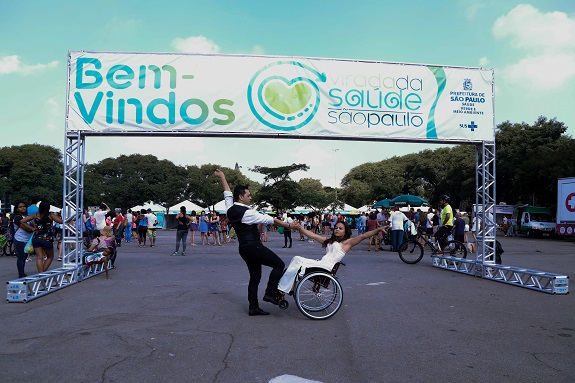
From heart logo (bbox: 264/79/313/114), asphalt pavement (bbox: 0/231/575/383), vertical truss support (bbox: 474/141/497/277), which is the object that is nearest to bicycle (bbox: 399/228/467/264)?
vertical truss support (bbox: 474/141/497/277)

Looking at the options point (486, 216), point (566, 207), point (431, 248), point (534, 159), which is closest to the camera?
point (486, 216)

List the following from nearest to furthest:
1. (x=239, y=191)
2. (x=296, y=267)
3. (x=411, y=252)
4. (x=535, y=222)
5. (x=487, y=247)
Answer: (x=296, y=267) → (x=239, y=191) → (x=487, y=247) → (x=411, y=252) → (x=535, y=222)

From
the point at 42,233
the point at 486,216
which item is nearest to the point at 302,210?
the point at 486,216

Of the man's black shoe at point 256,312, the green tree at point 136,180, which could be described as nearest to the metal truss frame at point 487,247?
the man's black shoe at point 256,312

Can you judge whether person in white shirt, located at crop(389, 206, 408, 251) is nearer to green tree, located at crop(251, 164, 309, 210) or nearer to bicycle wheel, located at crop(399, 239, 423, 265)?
bicycle wheel, located at crop(399, 239, 423, 265)

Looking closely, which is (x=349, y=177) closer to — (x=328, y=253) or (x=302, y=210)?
(x=302, y=210)

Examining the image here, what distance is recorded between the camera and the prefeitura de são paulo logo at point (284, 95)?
11.0 metres

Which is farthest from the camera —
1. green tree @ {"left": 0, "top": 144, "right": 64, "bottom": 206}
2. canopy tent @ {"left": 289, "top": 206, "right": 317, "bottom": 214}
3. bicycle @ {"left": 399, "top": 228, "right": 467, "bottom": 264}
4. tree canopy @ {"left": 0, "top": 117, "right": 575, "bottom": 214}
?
green tree @ {"left": 0, "top": 144, "right": 64, "bottom": 206}

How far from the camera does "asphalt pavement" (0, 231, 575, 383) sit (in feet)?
15.0

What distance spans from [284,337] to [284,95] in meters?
6.58

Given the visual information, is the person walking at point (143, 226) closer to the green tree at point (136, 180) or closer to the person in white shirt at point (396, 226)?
the person in white shirt at point (396, 226)

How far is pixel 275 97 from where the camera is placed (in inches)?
436

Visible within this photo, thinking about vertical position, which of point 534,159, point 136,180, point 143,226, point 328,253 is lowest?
point 143,226

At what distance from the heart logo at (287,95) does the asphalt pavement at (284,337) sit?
4.21m
